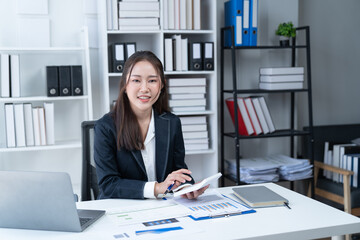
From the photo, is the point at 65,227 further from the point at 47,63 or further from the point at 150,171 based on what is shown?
the point at 47,63

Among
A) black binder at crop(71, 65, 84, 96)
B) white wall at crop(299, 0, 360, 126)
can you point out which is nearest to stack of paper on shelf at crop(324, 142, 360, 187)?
white wall at crop(299, 0, 360, 126)

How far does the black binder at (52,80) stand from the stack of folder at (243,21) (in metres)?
1.26

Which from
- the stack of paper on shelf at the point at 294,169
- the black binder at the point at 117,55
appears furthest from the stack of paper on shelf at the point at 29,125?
the stack of paper on shelf at the point at 294,169

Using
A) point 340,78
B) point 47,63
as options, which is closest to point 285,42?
point 340,78

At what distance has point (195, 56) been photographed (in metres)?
3.24

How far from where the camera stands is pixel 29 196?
1.47 m

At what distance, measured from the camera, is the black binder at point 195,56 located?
10.6ft

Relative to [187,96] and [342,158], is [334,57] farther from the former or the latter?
[187,96]

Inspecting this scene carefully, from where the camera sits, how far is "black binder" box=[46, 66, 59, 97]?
3.04m

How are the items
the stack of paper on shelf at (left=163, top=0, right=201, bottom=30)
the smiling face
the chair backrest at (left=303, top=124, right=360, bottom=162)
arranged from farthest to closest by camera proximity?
the chair backrest at (left=303, top=124, right=360, bottom=162), the stack of paper on shelf at (left=163, top=0, right=201, bottom=30), the smiling face

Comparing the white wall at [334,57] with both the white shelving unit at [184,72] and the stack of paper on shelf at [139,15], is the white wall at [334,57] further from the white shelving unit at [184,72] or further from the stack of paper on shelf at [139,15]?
the stack of paper on shelf at [139,15]

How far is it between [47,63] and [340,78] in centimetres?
259

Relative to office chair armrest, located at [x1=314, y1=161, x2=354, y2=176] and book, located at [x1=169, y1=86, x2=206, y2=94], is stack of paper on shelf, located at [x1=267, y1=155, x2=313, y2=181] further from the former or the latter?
book, located at [x1=169, y1=86, x2=206, y2=94]

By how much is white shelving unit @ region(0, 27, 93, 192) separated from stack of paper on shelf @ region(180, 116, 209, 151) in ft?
2.30
